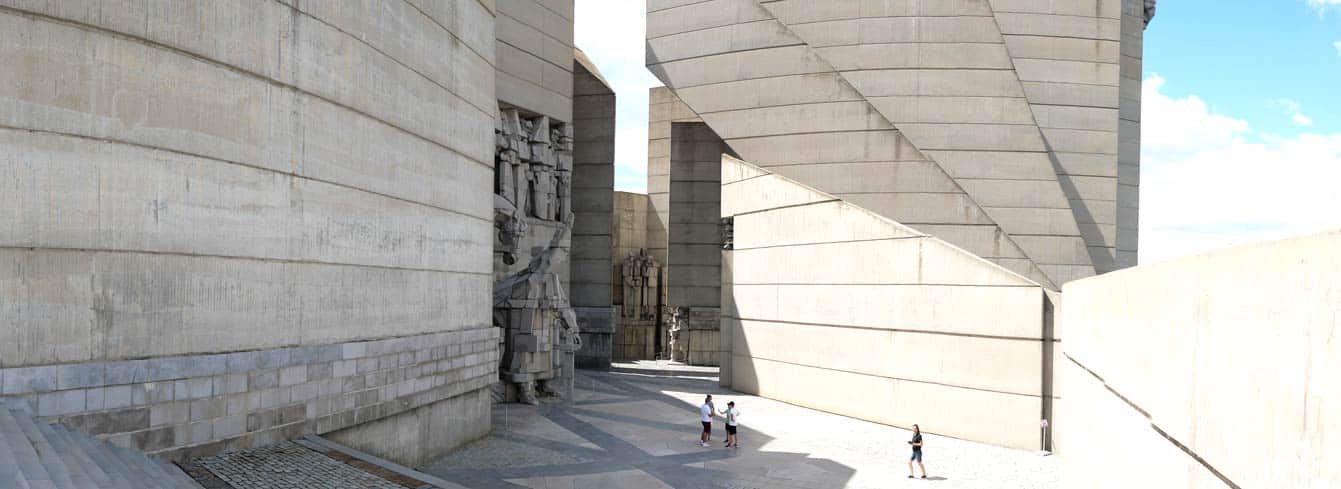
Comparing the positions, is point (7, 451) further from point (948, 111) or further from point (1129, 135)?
point (1129, 135)

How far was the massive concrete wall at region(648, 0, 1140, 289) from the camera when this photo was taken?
91.5ft

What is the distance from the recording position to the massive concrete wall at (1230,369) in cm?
388

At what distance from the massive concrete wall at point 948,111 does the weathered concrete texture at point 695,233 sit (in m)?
7.83

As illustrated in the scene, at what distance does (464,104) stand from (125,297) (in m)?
9.22

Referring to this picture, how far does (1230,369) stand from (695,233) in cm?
A: 3484

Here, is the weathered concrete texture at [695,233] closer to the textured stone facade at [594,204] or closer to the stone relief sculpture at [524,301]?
the textured stone facade at [594,204]

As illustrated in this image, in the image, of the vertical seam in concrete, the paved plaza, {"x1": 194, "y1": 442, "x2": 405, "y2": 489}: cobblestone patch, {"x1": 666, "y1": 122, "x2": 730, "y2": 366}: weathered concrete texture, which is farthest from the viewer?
{"x1": 666, "y1": 122, "x2": 730, "y2": 366}: weathered concrete texture

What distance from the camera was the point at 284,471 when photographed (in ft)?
37.9

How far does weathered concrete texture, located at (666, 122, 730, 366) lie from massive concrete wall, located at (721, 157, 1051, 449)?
9814 mm

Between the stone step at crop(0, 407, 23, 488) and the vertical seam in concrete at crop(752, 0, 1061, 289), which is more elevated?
the vertical seam in concrete at crop(752, 0, 1061, 289)

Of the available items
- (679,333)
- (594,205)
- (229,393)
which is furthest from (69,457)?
(679,333)

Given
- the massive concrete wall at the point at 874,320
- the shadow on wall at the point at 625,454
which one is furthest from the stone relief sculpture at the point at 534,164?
the shadow on wall at the point at 625,454

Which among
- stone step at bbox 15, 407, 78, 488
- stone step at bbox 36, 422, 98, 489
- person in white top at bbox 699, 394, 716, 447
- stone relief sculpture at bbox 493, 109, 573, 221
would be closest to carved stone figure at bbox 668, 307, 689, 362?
stone relief sculpture at bbox 493, 109, 573, 221

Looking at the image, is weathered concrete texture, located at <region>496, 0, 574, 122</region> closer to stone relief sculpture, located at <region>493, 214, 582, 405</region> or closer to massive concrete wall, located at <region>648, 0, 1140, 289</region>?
massive concrete wall, located at <region>648, 0, 1140, 289</region>
